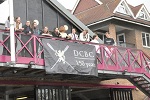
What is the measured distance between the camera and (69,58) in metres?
13.0

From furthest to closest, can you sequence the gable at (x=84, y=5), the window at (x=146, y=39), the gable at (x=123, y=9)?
the gable at (x=84, y=5)
the window at (x=146, y=39)
the gable at (x=123, y=9)

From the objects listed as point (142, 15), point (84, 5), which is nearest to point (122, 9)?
point (142, 15)

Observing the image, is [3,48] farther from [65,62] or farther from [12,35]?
[65,62]

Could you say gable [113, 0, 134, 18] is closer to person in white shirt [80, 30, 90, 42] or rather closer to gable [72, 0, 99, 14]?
gable [72, 0, 99, 14]

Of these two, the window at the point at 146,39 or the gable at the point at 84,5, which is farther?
the gable at the point at 84,5

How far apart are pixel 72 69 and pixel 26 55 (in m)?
2.03

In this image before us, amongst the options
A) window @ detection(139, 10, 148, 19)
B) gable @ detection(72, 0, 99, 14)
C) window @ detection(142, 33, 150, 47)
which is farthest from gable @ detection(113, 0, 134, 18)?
gable @ detection(72, 0, 99, 14)

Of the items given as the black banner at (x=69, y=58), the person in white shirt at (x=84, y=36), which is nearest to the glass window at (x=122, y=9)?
the person in white shirt at (x=84, y=36)

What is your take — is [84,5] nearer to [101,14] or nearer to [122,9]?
[122,9]

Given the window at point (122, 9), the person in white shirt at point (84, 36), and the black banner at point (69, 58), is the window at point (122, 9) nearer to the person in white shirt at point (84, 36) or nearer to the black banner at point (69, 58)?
the person in white shirt at point (84, 36)

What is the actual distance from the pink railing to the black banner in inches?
12.6

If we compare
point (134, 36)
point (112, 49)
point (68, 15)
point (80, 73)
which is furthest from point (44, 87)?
point (134, 36)

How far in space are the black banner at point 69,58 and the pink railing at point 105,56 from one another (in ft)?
1.05

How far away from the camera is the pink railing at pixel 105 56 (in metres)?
11.7
